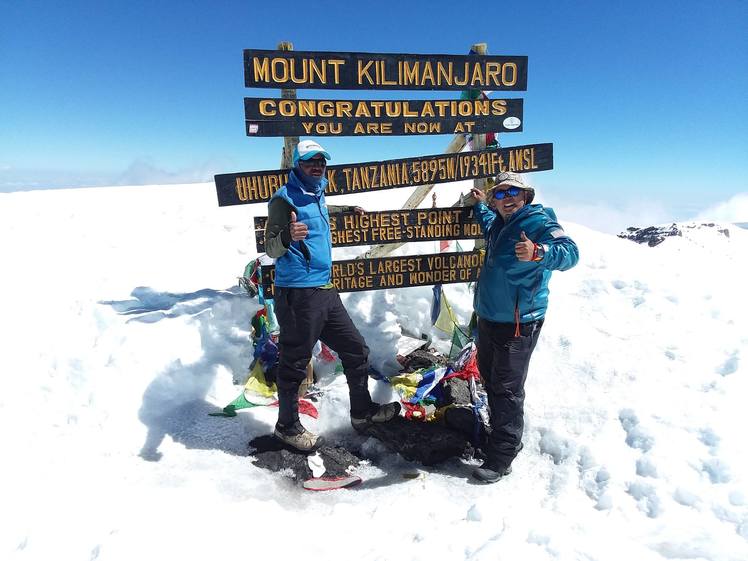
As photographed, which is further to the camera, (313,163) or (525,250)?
(313,163)

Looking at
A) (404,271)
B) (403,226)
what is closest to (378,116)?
(403,226)

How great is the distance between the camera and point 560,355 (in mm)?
5227

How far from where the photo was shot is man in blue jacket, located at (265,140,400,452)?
3730 millimetres

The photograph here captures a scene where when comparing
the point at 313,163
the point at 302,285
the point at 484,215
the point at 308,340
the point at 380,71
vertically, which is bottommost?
the point at 308,340

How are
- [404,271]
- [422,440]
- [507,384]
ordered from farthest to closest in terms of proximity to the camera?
[404,271]
[422,440]
[507,384]

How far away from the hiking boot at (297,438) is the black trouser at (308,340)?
63mm

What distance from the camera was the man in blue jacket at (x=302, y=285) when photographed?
373cm

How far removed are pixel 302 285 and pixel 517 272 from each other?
5.86 feet

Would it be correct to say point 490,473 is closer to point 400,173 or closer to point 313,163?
point 313,163

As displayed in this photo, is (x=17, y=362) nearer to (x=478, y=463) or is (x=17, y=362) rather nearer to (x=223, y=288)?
(x=223, y=288)

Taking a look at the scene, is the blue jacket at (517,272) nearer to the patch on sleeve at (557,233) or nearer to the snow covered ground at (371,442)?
the patch on sleeve at (557,233)

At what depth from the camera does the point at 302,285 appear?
3852 mm

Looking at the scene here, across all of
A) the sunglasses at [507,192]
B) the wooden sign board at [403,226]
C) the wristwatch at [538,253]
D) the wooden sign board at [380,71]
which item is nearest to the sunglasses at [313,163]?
the wooden sign board at [380,71]

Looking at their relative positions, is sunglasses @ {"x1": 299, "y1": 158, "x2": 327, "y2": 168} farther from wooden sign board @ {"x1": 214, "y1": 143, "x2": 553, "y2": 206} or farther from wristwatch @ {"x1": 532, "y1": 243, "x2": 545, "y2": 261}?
wristwatch @ {"x1": 532, "y1": 243, "x2": 545, "y2": 261}
